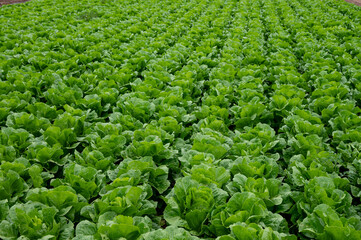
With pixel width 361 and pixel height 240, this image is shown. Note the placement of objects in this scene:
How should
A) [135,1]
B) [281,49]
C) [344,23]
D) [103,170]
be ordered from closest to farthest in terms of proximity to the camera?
[103,170] → [281,49] → [344,23] → [135,1]

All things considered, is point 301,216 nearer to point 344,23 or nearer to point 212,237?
point 212,237

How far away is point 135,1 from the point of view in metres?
16.1

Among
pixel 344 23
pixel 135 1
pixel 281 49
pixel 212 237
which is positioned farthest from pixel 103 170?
pixel 135 1

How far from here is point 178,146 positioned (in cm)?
396

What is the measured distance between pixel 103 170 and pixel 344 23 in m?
11.4

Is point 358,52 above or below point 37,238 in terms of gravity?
above

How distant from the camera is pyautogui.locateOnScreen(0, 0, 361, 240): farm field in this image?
105 inches

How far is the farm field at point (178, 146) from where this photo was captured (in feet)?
8.76

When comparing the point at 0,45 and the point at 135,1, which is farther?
the point at 135,1

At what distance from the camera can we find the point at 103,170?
11.3ft

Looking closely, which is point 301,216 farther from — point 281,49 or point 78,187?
point 281,49

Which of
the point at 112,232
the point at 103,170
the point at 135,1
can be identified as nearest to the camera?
the point at 112,232

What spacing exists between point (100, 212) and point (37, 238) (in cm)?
55

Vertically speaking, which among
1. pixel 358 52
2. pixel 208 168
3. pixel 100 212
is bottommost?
pixel 100 212
